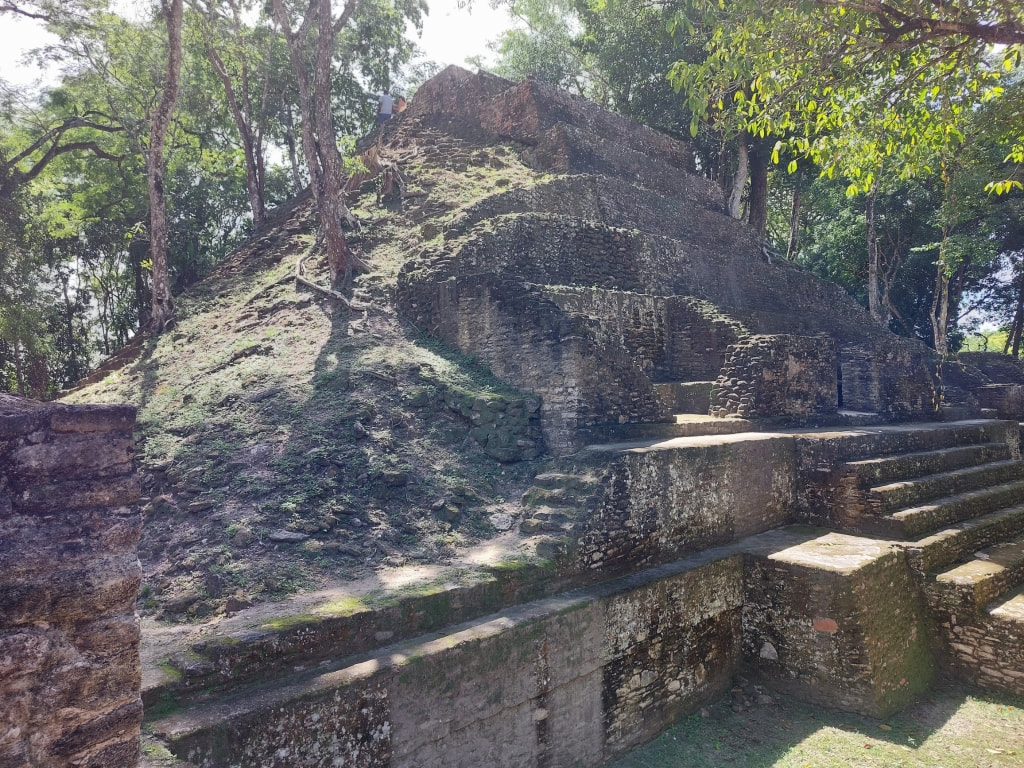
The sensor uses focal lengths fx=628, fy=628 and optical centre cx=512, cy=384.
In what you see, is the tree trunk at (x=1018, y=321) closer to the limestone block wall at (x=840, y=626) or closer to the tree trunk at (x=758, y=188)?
the tree trunk at (x=758, y=188)

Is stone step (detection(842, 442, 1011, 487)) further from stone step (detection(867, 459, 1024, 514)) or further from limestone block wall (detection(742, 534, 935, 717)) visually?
limestone block wall (detection(742, 534, 935, 717))

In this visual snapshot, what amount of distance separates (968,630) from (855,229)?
15.7m

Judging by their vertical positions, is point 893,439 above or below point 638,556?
above

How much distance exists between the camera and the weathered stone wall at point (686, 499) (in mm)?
5918

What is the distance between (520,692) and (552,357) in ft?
12.1

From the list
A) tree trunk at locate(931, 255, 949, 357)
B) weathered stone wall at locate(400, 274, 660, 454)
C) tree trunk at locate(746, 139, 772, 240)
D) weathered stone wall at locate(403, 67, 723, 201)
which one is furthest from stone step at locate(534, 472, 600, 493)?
tree trunk at locate(746, 139, 772, 240)

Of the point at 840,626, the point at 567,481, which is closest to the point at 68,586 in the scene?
the point at 567,481

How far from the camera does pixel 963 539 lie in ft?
24.7

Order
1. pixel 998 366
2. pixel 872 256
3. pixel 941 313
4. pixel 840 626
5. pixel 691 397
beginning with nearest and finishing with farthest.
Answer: pixel 840 626
pixel 691 397
pixel 998 366
pixel 941 313
pixel 872 256

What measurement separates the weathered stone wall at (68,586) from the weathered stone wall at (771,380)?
8058 mm

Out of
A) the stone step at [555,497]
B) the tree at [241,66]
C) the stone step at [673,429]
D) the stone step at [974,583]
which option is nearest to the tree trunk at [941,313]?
the stone step at [974,583]

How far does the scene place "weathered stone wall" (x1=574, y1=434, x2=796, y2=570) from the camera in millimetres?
5918

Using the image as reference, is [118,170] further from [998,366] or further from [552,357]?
[998,366]

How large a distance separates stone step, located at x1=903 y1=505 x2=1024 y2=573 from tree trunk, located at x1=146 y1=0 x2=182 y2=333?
11.2 meters
